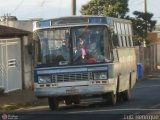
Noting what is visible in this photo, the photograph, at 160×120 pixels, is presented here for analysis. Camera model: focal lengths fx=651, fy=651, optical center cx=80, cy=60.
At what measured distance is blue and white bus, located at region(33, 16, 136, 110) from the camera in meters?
21.4

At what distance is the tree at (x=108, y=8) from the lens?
169 feet

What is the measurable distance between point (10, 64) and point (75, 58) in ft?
41.9

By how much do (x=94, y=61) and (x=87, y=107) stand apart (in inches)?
83.9

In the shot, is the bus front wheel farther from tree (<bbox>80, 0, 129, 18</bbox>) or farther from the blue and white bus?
tree (<bbox>80, 0, 129, 18</bbox>)

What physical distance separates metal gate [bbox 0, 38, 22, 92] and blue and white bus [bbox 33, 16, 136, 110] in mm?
10823

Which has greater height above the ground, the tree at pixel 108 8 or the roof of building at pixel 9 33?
the tree at pixel 108 8

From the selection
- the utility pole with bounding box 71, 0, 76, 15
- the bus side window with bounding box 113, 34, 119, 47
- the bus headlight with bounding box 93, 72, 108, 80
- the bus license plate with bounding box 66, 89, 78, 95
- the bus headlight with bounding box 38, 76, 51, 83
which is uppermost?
the utility pole with bounding box 71, 0, 76, 15

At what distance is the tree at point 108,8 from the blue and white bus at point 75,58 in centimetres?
2941

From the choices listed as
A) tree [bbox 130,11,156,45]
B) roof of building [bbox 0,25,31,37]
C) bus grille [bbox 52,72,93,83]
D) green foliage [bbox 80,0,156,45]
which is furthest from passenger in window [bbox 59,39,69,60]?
tree [bbox 130,11,156,45]

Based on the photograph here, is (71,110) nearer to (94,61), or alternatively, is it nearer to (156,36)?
(94,61)

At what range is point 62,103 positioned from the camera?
26062mm

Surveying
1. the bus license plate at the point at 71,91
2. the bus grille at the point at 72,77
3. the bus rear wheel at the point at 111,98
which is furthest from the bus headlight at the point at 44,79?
the bus rear wheel at the point at 111,98

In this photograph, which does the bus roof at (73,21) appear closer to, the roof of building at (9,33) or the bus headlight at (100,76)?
the bus headlight at (100,76)

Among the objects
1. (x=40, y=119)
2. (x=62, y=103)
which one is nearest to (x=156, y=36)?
(x=62, y=103)
